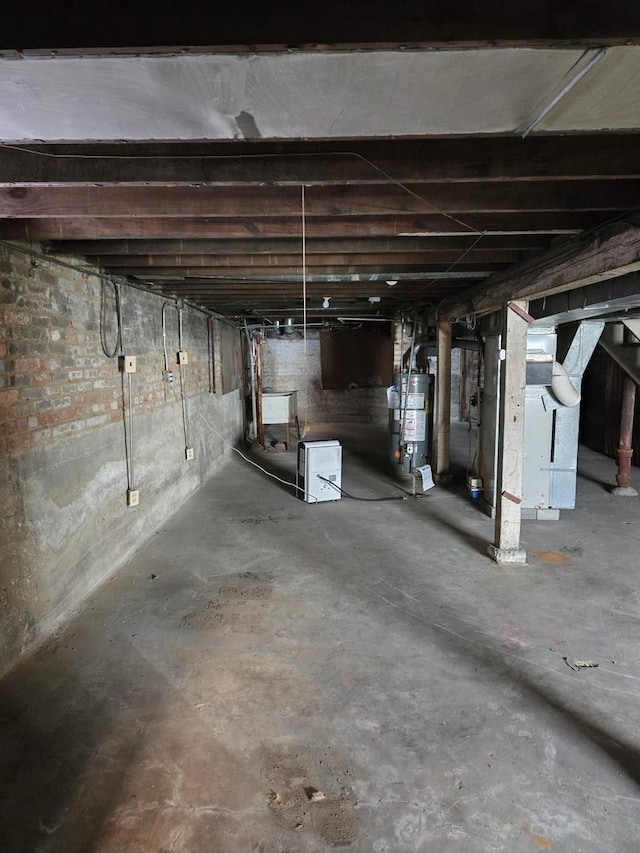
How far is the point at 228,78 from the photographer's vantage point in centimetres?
117

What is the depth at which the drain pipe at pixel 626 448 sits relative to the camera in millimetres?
5547

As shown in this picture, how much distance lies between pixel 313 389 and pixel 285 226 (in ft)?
28.5

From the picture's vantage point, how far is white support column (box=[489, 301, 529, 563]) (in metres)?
3.69

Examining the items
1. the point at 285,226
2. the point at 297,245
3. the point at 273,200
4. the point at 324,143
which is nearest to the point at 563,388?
the point at 297,245

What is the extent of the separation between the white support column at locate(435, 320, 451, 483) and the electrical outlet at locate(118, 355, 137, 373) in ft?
11.6

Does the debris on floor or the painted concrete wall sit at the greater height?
the painted concrete wall

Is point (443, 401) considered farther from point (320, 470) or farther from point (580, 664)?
point (580, 664)

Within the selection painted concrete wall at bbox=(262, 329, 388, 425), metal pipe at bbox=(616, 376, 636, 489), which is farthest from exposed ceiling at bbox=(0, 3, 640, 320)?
painted concrete wall at bbox=(262, 329, 388, 425)

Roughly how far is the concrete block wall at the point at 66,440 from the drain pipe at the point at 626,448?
5.07 meters

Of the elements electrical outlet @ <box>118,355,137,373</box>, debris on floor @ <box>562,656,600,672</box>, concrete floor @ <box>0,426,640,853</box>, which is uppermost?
electrical outlet @ <box>118,355,137,373</box>

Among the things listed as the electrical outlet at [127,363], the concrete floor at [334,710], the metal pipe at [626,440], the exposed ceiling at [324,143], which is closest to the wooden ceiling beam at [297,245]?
the exposed ceiling at [324,143]

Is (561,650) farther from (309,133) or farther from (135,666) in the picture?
(309,133)

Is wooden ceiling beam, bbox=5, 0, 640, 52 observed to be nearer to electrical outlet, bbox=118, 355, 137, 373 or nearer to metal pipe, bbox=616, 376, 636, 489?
electrical outlet, bbox=118, 355, 137, 373

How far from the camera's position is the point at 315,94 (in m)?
1.25
